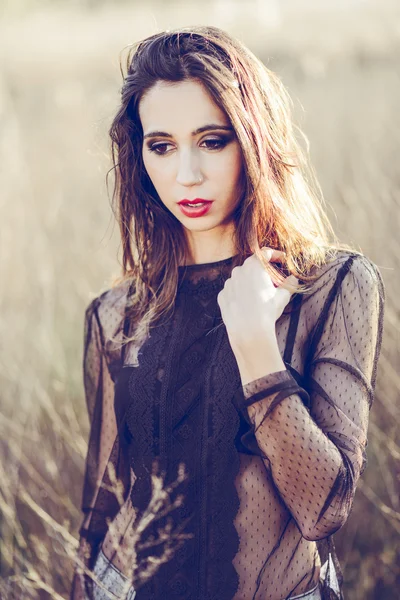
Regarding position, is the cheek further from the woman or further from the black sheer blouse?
the black sheer blouse

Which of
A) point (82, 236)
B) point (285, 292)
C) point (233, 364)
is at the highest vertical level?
point (82, 236)

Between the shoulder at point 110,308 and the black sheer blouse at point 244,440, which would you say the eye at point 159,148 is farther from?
the shoulder at point 110,308

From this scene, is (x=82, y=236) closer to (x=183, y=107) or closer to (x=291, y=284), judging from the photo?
(x=183, y=107)

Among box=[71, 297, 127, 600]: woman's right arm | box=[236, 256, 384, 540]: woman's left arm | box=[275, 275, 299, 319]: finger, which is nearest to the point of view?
box=[236, 256, 384, 540]: woman's left arm

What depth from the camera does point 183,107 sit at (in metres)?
1.57

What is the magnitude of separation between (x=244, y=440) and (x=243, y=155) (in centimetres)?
66

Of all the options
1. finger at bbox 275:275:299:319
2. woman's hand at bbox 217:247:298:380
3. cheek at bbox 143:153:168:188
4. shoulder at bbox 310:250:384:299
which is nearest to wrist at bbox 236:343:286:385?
woman's hand at bbox 217:247:298:380

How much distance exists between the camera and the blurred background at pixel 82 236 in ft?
8.43

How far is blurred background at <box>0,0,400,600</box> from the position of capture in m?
2.57

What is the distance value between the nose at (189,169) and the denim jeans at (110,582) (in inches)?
38.6

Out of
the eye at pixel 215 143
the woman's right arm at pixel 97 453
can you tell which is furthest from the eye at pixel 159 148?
the woman's right arm at pixel 97 453

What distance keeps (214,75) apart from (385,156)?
2619 mm

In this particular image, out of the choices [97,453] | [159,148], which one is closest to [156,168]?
[159,148]

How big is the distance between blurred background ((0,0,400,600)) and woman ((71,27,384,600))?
28 centimetres
